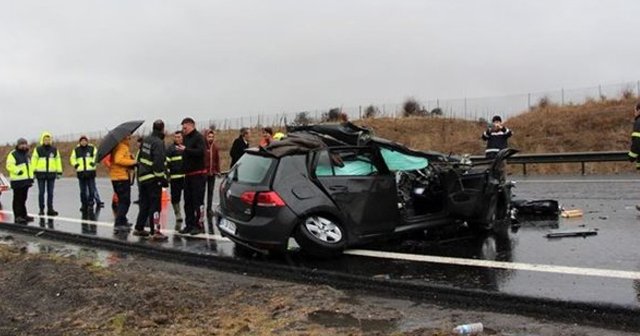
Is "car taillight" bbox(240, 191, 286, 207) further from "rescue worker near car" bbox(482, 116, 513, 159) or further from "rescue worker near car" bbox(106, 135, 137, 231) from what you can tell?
"rescue worker near car" bbox(482, 116, 513, 159)

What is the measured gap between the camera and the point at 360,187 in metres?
7.96

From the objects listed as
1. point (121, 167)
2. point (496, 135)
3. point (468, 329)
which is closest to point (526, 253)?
point (468, 329)

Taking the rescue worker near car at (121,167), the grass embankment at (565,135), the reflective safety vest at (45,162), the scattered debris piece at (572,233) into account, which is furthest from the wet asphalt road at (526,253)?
the grass embankment at (565,135)

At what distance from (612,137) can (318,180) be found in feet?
67.2

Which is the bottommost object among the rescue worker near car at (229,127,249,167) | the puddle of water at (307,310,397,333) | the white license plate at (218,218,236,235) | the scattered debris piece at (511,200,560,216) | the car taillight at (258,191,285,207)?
the puddle of water at (307,310,397,333)

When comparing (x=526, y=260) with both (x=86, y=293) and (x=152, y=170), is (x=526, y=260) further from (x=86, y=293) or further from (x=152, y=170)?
(x=152, y=170)

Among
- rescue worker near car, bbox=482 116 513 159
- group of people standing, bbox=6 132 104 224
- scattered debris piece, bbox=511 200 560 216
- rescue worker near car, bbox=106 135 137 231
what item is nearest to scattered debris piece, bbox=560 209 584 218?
scattered debris piece, bbox=511 200 560 216

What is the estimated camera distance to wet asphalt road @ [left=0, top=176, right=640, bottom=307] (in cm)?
613

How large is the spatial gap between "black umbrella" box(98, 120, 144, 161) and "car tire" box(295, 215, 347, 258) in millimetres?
4066

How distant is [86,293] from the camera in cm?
689

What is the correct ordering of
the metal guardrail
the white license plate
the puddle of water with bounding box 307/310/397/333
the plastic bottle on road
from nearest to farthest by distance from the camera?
the plastic bottle on road
the puddle of water with bounding box 307/310/397/333
the white license plate
the metal guardrail

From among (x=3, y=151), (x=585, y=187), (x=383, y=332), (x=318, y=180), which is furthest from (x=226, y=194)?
(x=3, y=151)

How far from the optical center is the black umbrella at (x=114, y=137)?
1008 centimetres

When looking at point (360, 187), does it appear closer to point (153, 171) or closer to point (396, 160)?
point (396, 160)
